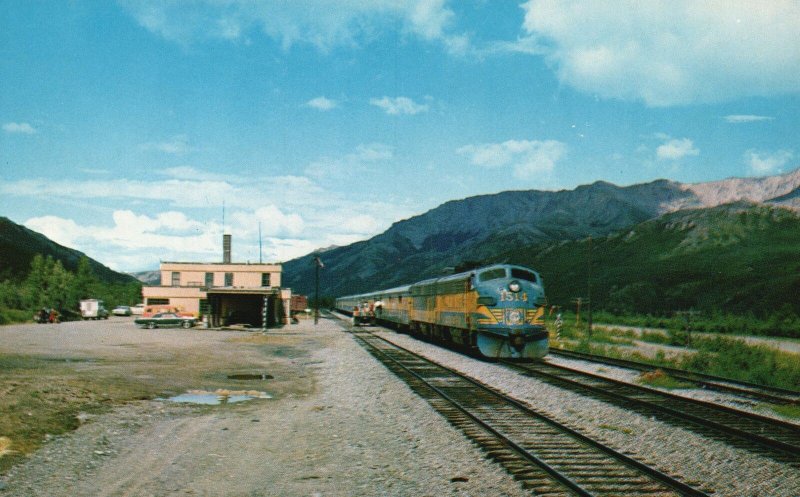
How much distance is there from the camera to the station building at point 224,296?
194ft

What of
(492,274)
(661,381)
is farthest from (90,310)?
(661,381)

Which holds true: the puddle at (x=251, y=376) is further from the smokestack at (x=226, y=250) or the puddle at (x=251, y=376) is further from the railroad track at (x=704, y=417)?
the smokestack at (x=226, y=250)

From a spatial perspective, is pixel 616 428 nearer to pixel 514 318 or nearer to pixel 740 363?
pixel 514 318

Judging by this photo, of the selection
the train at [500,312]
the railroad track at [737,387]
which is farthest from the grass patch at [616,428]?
the train at [500,312]

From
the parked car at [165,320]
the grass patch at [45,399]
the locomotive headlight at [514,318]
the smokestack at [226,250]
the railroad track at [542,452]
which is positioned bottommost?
the railroad track at [542,452]

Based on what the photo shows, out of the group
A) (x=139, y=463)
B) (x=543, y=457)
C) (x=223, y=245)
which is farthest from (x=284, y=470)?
(x=223, y=245)

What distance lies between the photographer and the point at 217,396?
1666cm

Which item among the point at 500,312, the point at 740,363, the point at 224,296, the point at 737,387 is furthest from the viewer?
the point at 224,296

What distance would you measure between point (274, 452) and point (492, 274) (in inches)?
620

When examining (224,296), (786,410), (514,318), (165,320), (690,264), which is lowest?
(786,410)

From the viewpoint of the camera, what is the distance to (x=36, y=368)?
22.0 meters

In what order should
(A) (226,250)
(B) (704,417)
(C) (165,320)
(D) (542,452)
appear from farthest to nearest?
1. (A) (226,250)
2. (C) (165,320)
3. (B) (704,417)
4. (D) (542,452)

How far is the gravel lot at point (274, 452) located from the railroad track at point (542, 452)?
362 mm

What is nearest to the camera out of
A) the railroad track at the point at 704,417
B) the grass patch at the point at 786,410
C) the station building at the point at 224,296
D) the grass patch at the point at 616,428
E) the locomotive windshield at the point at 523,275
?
the railroad track at the point at 704,417
